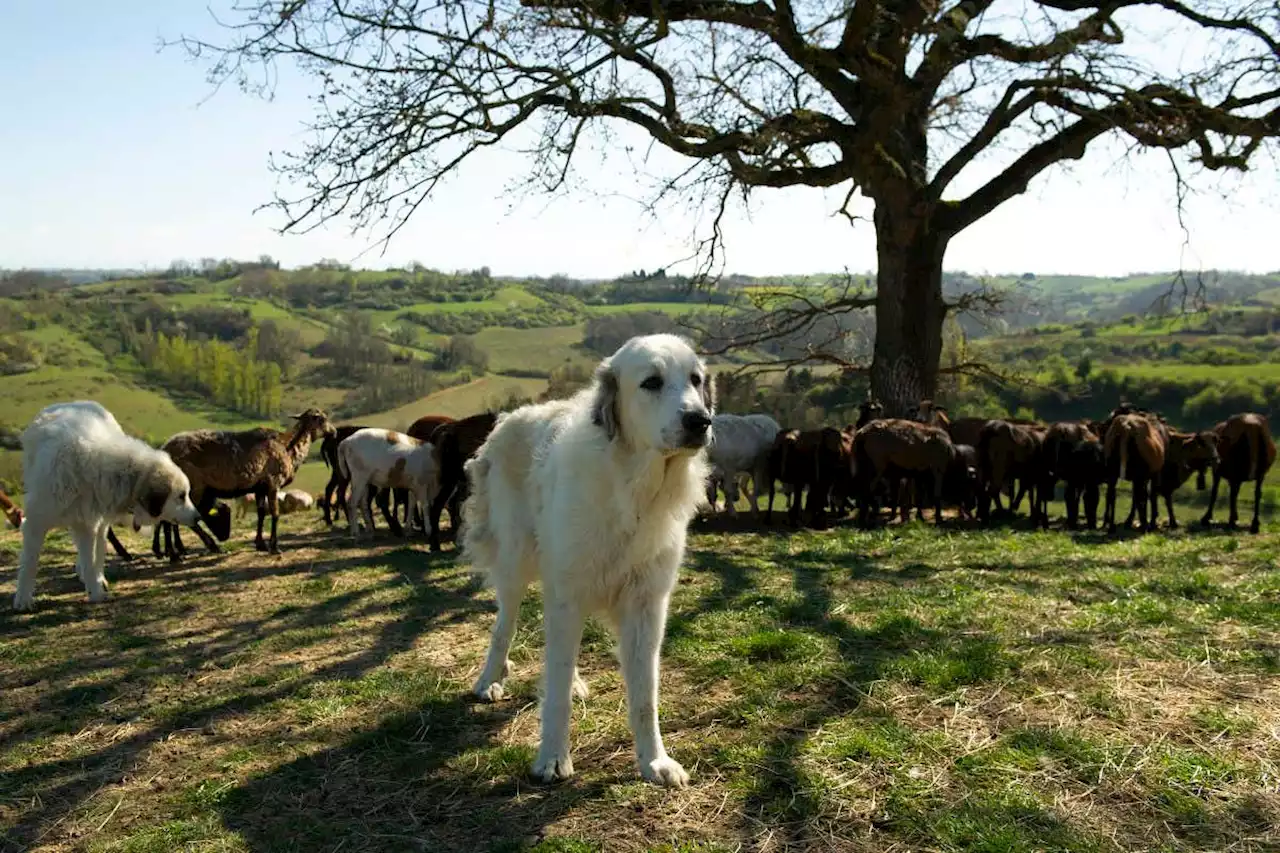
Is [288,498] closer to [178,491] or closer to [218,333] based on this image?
[178,491]

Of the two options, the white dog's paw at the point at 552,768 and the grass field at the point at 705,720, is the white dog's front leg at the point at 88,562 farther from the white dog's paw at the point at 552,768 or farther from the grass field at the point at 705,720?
the white dog's paw at the point at 552,768

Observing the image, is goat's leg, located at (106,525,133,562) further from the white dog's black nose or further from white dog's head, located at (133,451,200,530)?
the white dog's black nose

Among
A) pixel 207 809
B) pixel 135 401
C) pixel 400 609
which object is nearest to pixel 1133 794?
pixel 207 809

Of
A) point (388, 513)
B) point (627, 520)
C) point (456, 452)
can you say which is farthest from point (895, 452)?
point (627, 520)

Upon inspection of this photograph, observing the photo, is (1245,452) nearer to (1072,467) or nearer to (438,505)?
(1072,467)

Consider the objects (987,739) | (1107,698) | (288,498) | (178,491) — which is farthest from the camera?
(288,498)

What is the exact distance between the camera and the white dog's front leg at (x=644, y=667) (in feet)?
14.4

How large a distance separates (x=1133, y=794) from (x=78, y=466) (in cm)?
814

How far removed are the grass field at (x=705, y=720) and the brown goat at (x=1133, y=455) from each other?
398cm

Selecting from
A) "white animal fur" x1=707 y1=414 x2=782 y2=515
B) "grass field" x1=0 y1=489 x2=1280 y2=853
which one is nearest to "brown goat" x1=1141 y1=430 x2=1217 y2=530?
"grass field" x1=0 y1=489 x2=1280 y2=853

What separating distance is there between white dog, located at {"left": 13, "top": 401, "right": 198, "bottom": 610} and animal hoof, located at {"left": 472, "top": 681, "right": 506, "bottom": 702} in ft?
14.9

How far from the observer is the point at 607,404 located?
432 centimetres

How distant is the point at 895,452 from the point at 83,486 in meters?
8.94

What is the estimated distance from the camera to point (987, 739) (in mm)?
4648
